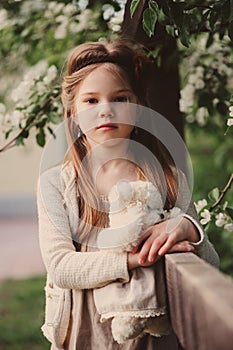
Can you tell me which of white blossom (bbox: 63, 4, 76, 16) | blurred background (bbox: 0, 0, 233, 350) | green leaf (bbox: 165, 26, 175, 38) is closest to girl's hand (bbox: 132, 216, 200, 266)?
blurred background (bbox: 0, 0, 233, 350)

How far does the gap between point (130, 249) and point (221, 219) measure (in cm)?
49

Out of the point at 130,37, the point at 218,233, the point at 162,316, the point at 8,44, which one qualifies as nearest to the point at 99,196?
the point at 162,316

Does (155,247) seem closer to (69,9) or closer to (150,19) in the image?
(150,19)

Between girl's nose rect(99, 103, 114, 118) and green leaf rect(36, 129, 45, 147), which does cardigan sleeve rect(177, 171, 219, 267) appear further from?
green leaf rect(36, 129, 45, 147)

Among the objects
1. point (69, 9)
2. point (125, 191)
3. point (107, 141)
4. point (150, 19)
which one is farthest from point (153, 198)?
point (69, 9)

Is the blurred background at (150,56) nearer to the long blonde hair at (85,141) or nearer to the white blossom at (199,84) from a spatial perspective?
the white blossom at (199,84)

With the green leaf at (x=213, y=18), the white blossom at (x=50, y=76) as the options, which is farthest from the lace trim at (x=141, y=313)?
the white blossom at (x=50, y=76)

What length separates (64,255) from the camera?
1397 millimetres

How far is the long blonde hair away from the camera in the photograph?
4.79 ft

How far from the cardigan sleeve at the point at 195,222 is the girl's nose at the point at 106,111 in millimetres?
187

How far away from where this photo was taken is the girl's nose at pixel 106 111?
1.47 m

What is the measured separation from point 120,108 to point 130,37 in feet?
1.22

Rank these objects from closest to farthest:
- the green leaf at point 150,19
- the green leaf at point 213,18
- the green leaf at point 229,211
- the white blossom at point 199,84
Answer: the green leaf at point 150,19 < the green leaf at point 213,18 < the green leaf at point 229,211 < the white blossom at point 199,84

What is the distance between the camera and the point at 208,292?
37.4 inches
